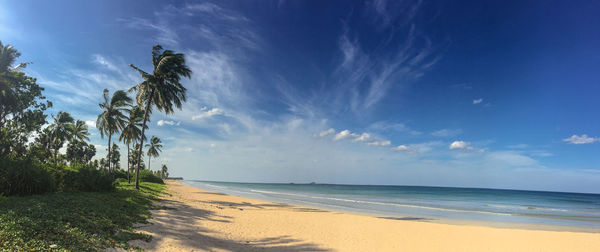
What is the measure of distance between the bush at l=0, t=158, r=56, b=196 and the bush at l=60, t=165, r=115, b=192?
6.06ft

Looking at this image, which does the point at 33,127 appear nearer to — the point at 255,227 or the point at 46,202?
the point at 46,202

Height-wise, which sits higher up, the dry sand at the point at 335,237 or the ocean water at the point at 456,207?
the dry sand at the point at 335,237

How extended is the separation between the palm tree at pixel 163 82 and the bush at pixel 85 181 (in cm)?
988

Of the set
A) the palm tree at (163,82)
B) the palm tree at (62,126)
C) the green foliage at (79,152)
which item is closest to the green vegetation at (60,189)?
the palm tree at (163,82)

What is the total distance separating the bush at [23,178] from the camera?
9.09 metres

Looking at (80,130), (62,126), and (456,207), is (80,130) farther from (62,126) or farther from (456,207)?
(456,207)

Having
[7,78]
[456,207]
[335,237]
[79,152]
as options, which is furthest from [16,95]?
[79,152]

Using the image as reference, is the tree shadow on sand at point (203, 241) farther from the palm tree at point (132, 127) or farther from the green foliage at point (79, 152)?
the green foliage at point (79, 152)

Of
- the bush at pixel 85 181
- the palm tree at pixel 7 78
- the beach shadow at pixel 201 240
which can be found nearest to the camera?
the beach shadow at pixel 201 240

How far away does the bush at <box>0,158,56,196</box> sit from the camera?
9086 mm

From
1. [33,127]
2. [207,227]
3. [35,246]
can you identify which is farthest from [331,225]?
[33,127]

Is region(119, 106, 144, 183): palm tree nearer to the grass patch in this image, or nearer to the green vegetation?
the green vegetation

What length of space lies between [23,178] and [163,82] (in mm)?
18599

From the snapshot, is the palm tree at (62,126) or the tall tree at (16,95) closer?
the tall tree at (16,95)
